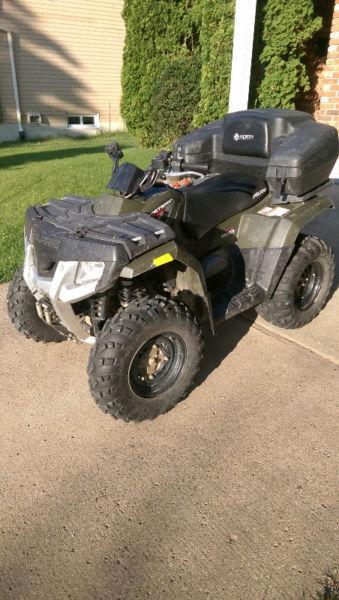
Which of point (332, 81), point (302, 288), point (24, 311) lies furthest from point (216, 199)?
point (332, 81)

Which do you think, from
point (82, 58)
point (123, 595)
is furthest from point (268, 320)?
point (82, 58)

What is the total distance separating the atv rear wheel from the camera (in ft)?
9.75

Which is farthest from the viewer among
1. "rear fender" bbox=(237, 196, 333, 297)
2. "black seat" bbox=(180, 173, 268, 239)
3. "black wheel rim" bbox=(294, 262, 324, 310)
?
"black wheel rim" bbox=(294, 262, 324, 310)

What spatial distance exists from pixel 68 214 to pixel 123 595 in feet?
6.10

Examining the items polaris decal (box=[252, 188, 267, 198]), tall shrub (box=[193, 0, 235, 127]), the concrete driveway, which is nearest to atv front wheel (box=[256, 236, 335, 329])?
the concrete driveway

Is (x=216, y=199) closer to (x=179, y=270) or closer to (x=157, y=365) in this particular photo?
(x=179, y=270)

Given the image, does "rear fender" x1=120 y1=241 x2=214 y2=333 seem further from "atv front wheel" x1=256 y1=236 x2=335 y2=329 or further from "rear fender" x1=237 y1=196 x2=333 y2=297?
"atv front wheel" x1=256 y1=236 x2=335 y2=329

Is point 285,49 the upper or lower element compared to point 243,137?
upper

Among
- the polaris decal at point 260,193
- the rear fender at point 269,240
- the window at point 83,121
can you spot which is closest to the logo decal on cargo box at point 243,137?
the polaris decal at point 260,193

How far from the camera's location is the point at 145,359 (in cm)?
262

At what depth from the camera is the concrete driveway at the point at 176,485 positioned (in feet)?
6.06

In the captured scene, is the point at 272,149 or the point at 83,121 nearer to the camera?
the point at 272,149

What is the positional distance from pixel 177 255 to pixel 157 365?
2.22 feet

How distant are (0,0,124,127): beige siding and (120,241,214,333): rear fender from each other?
14.9 m
